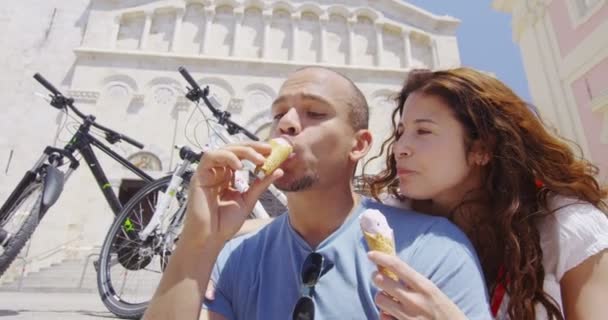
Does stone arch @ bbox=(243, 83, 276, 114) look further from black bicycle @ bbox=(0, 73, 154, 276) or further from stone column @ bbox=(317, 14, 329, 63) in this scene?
black bicycle @ bbox=(0, 73, 154, 276)

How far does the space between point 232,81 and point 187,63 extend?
1.77 meters

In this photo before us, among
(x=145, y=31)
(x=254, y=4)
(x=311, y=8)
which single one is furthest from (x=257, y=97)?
(x=145, y=31)

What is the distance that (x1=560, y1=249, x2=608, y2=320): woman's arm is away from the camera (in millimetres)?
1155

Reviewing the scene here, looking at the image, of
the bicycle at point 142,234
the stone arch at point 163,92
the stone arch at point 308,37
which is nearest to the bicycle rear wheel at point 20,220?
the bicycle at point 142,234

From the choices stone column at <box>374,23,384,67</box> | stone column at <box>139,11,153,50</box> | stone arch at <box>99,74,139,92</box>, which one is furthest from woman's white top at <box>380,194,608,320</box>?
stone column at <box>139,11,153,50</box>

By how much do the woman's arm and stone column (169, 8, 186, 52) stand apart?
46.7 feet

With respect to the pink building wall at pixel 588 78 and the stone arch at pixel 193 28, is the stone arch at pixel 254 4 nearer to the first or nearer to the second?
the stone arch at pixel 193 28

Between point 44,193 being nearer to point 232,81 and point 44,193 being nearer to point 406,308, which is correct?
Answer: point 406,308

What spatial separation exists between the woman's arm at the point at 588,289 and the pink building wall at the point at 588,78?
6.87 m

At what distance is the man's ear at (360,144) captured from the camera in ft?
4.82

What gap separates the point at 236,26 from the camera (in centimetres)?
1427

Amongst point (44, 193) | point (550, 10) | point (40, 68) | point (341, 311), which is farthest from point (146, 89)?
point (341, 311)

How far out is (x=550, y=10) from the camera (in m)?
8.74

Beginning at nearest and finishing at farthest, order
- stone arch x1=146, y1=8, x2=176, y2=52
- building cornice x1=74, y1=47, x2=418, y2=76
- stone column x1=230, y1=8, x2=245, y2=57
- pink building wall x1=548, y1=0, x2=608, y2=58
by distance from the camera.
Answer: pink building wall x1=548, y1=0, x2=608, y2=58 → building cornice x1=74, y1=47, x2=418, y2=76 → stone arch x1=146, y1=8, x2=176, y2=52 → stone column x1=230, y1=8, x2=245, y2=57
